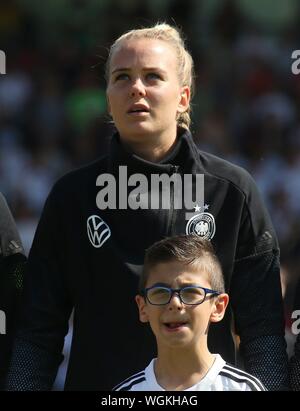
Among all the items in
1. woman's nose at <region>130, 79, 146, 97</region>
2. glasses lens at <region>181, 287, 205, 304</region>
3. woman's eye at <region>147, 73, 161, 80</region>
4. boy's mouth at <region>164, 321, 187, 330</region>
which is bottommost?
boy's mouth at <region>164, 321, 187, 330</region>

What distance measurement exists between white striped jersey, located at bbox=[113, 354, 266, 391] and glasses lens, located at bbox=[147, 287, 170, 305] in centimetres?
23

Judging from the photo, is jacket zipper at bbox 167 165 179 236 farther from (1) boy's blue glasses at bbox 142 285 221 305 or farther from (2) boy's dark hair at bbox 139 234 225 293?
(1) boy's blue glasses at bbox 142 285 221 305

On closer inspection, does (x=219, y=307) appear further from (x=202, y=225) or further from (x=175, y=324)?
(x=202, y=225)

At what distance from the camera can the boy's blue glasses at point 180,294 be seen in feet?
11.1

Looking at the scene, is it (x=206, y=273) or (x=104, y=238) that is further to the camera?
(x=104, y=238)

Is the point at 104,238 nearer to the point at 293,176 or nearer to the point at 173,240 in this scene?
the point at 173,240

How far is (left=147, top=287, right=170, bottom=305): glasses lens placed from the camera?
11.1 feet

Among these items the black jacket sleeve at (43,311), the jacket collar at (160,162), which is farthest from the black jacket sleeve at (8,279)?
the jacket collar at (160,162)

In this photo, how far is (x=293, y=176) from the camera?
29.3ft

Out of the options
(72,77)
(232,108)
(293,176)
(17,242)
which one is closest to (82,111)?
(72,77)

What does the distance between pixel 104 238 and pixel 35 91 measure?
23.5ft

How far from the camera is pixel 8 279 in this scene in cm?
391

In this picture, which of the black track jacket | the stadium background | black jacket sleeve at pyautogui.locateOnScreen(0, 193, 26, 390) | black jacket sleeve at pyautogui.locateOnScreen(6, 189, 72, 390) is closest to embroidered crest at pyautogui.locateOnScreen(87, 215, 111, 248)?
the black track jacket
